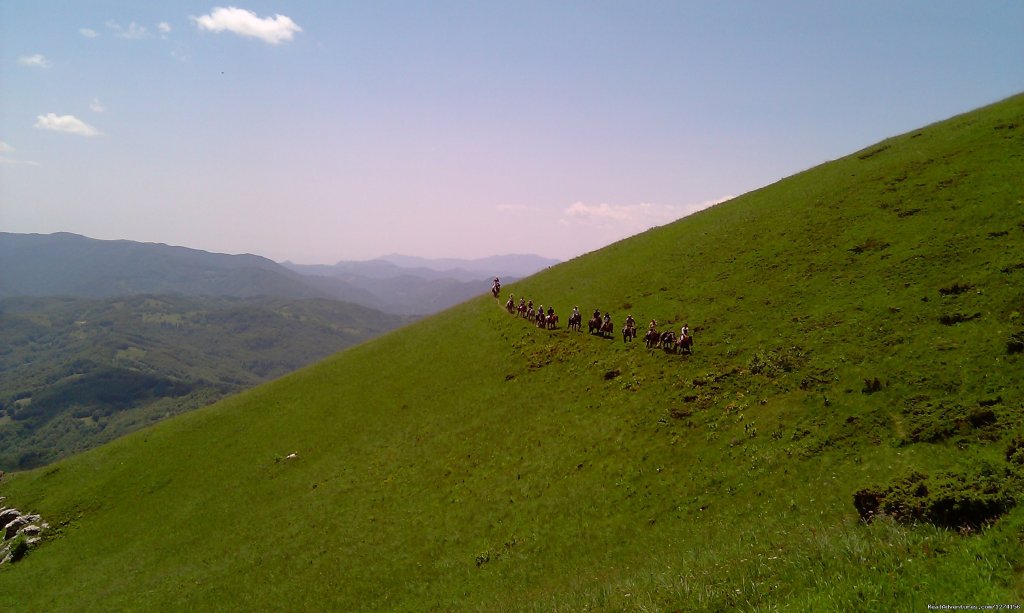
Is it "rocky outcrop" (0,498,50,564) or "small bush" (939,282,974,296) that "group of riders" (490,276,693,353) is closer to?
"small bush" (939,282,974,296)

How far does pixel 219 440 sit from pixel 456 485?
28390 mm

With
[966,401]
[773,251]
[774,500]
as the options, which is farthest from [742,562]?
[773,251]

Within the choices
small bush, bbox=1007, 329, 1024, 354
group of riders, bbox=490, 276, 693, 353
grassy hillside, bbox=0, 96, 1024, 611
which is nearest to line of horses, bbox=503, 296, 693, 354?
group of riders, bbox=490, 276, 693, 353

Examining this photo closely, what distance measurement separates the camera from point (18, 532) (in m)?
37.3

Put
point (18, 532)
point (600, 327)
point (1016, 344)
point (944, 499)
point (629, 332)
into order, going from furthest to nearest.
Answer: point (600, 327) < point (18, 532) < point (629, 332) < point (1016, 344) < point (944, 499)

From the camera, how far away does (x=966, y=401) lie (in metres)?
18.9

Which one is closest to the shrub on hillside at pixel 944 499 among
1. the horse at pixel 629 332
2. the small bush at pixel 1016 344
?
the small bush at pixel 1016 344

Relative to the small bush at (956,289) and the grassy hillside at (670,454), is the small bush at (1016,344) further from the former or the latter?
the small bush at (956,289)

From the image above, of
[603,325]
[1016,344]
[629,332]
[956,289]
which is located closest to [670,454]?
[629,332]

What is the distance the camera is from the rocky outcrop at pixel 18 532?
35.4 m

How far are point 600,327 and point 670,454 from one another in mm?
16146

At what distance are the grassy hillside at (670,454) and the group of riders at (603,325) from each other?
123 centimetres

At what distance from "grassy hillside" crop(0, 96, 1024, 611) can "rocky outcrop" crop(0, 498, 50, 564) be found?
1.04 meters

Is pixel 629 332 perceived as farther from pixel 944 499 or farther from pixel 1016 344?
pixel 944 499
